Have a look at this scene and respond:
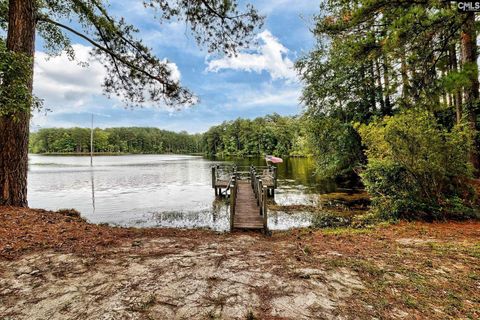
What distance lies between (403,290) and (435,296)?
29 centimetres

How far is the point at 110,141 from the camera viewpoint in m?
115

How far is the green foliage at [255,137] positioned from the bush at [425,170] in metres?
61.8

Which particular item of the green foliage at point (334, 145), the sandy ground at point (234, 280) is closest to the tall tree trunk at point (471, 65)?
the sandy ground at point (234, 280)

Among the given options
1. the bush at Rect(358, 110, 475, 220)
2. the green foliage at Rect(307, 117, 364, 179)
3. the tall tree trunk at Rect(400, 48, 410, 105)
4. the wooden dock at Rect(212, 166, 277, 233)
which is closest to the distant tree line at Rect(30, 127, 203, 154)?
the wooden dock at Rect(212, 166, 277, 233)

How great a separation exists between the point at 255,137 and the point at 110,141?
74706mm

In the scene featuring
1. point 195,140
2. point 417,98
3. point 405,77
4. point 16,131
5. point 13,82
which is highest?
point 195,140

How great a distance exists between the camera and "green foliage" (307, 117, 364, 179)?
1603cm

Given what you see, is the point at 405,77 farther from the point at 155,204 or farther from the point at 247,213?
the point at 155,204

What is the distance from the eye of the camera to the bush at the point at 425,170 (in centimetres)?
683

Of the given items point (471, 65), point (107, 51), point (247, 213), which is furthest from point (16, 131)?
point (471, 65)

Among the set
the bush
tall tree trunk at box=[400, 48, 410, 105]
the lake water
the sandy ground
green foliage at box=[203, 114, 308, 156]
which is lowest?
the lake water

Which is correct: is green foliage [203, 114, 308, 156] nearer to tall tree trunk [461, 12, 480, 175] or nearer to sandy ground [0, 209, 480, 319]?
tall tree trunk [461, 12, 480, 175]

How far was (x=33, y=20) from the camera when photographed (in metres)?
5.71

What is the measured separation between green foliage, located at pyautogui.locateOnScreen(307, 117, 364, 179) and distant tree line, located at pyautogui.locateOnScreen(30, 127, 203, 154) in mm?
111812
